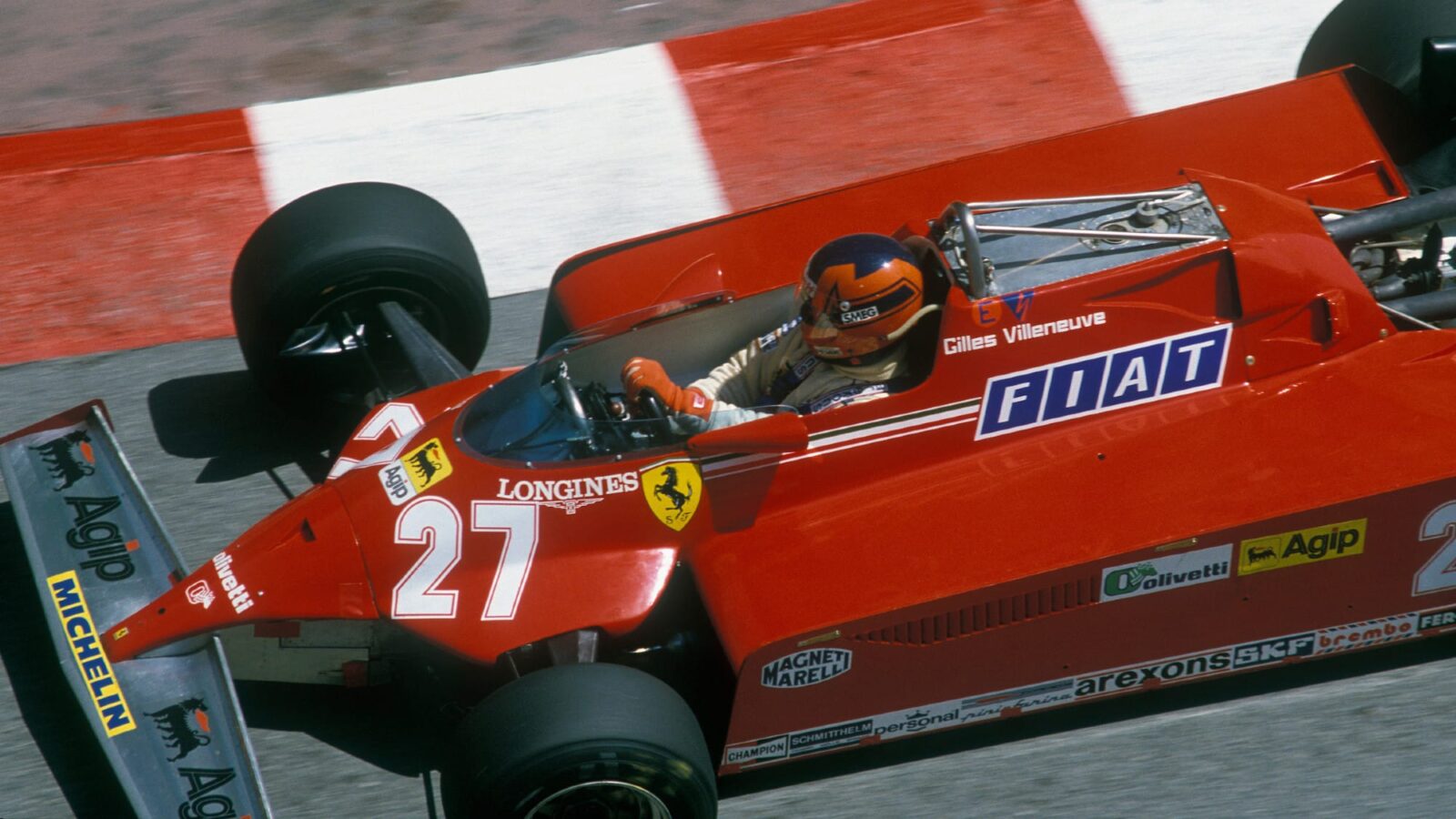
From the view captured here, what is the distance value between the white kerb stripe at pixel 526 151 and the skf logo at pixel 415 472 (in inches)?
74.1

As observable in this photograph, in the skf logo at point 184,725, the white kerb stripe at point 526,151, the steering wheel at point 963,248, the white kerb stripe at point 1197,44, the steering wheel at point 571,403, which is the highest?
the steering wheel at point 963,248

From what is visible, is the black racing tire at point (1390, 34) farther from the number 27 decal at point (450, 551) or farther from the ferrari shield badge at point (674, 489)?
Answer: the number 27 decal at point (450, 551)

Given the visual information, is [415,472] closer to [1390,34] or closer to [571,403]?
[571,403]

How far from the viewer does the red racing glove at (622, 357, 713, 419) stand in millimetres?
3969

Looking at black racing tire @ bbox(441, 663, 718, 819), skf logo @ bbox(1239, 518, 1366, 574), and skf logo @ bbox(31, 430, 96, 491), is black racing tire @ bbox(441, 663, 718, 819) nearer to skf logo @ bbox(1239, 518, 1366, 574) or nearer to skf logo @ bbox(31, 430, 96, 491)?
skf logo @ bbox(1239, 518, 1366, 574)

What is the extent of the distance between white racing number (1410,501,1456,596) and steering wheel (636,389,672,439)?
6.08ft

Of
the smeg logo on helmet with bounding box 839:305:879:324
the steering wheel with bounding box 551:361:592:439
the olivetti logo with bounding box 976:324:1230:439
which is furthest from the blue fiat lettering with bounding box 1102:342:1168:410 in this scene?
the steering wheel with bounding box 551:361:592:439

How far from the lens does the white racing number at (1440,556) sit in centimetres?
371

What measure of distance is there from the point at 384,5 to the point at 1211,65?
369cm

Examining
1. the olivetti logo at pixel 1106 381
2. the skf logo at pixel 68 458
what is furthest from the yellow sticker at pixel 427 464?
the olivetti logo at pixel 1106 381

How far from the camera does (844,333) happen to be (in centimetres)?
397

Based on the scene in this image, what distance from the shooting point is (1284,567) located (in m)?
3.71

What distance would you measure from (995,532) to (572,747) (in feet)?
3.77

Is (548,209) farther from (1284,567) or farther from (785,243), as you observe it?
(1284,567)
